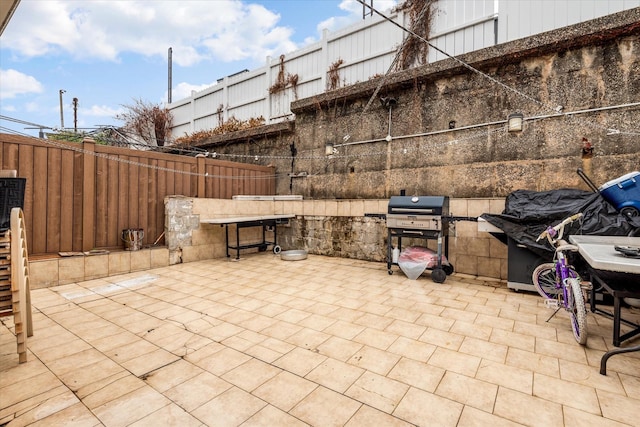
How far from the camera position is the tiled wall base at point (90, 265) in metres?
4.08

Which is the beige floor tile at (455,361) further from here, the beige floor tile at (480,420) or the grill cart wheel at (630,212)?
the grill cart wheel at (630,212)

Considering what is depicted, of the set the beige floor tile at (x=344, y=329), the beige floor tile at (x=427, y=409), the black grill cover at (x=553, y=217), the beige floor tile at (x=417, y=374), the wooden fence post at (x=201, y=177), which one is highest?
the wooden fence post at (x=201, y=177)

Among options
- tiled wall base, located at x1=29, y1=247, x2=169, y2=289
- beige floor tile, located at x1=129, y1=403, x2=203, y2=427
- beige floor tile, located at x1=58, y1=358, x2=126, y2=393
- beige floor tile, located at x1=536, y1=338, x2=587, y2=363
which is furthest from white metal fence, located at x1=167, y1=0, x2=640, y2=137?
beige floor tile, located at x1=58, y1=358, x2=126, y2=393

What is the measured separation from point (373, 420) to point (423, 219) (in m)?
3.33

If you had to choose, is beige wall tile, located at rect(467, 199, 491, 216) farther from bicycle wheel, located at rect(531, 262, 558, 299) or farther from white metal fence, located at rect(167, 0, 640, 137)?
white metal fence, located at rect(167, 0, 640, 137)

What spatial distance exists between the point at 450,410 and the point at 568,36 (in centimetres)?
542

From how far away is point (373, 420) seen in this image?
151 centimetres

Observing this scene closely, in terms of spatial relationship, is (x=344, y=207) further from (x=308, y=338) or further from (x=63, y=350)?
(x=63, y=350)

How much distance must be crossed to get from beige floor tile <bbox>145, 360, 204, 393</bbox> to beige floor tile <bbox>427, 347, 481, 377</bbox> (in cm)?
173

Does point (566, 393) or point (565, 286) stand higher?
point (565, 286)

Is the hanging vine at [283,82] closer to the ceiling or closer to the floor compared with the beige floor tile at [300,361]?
closer to the ceiling

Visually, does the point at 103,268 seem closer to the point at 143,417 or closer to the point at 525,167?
the point at 143,417

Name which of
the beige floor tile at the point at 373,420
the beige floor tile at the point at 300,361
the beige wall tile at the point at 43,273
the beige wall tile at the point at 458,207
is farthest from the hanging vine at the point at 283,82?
the beige floor tile at the point at 373,420

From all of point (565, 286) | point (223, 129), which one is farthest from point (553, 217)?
point (223, 129)
